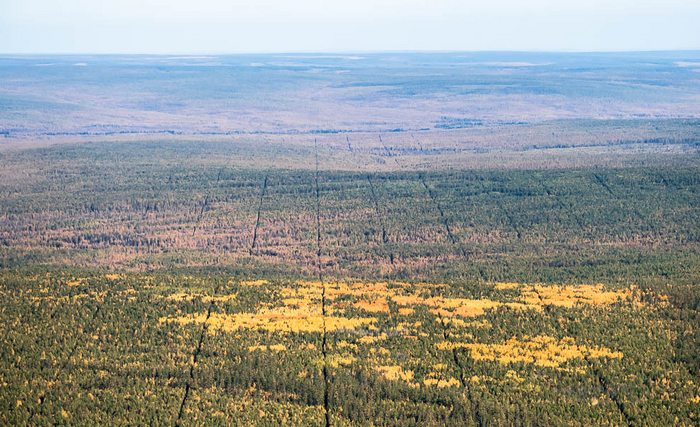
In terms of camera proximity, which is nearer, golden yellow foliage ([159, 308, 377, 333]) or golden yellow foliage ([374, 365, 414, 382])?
golden yellow foliage ([374, 365, 414, 382])

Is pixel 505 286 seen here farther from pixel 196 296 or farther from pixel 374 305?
pixel 196 296

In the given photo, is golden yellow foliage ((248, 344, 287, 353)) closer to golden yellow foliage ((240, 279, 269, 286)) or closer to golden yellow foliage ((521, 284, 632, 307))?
golden yellow foliage ((240, 279, 269, 286))

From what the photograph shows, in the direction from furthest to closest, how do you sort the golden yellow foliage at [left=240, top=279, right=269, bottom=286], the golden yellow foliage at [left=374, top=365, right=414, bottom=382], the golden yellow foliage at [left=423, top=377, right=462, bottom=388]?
the golden yellow foliage at [left=240, top=279, right=269, bottom=286] < the golden yellow foliage at [left=374, top=365, right=414, bottom=382] < the golden yellow foliage at [left=423, top=377, right=462, bottom=388]

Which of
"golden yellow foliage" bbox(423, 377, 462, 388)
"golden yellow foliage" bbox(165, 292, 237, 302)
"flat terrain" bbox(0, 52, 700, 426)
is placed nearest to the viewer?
"flat terrain" bbox(0, 52, 700, 426)

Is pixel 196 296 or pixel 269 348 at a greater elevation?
pixel 269 348

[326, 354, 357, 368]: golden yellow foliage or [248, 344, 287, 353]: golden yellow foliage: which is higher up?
[248, 344, 287, 353]: golden yellow foliage

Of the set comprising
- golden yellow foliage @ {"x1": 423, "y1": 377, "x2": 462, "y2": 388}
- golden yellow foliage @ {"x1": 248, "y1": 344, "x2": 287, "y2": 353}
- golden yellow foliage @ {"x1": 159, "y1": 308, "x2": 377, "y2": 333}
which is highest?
golden yellow foliage @ {"x1": 248, "y1": 344, "x2": 287, "y2": 353}

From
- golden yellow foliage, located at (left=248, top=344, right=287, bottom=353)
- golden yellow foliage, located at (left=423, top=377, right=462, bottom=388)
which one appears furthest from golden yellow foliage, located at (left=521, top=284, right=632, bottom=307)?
golden yellow foliage, located at (left=248, top=344, right=287, bottom=353)

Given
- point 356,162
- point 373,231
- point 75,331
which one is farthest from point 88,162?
point 75,331

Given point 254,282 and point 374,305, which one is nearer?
point 374,305

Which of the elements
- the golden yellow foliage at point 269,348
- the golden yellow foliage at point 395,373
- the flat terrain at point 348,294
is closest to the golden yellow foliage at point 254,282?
the flat terrain at point 348,294

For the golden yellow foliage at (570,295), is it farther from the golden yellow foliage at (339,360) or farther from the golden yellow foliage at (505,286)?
the golden yellow foliage at (339,360)

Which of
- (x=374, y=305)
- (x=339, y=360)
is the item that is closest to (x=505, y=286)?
(x=374, y=305)
